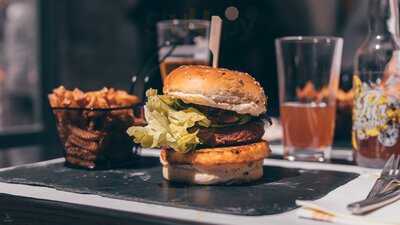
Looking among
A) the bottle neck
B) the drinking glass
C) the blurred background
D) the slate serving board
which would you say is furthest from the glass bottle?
the blurred background

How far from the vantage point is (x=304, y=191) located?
1.17 metres

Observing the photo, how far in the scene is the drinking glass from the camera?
1871 millimetres

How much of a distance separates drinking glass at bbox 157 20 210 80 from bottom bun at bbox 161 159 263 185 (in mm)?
640

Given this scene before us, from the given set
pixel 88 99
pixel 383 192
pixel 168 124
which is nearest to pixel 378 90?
pixel 383 192

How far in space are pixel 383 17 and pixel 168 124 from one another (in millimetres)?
647

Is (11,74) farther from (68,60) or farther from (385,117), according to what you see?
(385,117)

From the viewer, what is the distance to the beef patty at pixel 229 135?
126 centimetres

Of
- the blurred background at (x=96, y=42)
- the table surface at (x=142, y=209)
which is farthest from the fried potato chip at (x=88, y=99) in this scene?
the blurred background at (x=96, y=42)

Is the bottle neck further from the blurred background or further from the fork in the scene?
the blurred background

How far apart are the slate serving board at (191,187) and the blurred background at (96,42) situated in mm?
1775

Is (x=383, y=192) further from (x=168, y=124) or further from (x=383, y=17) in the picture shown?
(x=383, y=17)

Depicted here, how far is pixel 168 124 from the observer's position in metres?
1.28

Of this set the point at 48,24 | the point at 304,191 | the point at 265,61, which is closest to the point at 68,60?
the point at 48,24

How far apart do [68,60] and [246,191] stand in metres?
2.49
